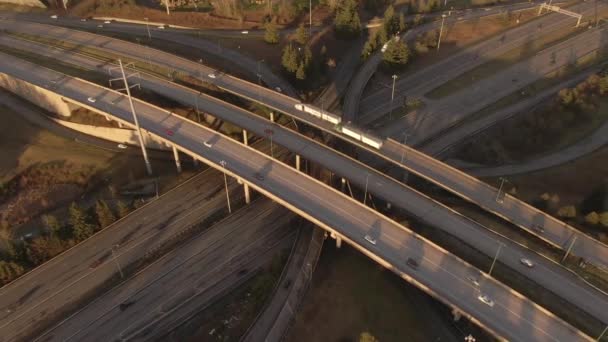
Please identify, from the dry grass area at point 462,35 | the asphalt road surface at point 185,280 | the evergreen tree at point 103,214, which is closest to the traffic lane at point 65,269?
the evergreen tree at point 103,214

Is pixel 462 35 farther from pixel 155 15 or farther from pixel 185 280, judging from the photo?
pixel 185 280

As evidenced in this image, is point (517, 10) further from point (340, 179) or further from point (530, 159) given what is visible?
point (340, 179)

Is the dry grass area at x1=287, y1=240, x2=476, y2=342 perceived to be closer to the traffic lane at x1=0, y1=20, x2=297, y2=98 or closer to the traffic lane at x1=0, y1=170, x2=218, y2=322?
the traffic lane at x1=0, y1=170, x2=218, y2=322

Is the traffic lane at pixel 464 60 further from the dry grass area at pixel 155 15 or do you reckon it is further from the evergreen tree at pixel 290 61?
the dry grass area at pixel 155 15

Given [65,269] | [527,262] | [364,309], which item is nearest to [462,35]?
[527,262]

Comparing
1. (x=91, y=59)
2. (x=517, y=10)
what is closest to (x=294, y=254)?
(x=91, y=59)
